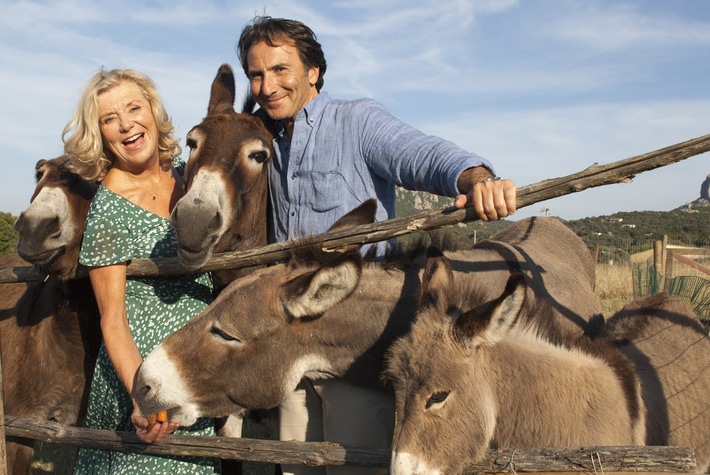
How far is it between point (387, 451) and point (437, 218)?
1.05 metres

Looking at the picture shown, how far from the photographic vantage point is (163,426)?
9.08ft

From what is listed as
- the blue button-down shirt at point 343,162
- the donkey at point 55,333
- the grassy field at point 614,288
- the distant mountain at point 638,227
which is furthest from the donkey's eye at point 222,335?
the distant mountain at point 638,227

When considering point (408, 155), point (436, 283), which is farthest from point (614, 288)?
point (436, 283)

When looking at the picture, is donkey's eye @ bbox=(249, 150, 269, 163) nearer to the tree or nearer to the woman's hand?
the woman's hand

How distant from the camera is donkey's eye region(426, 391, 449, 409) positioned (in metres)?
2.33

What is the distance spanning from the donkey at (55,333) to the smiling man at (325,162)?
1.36 metres

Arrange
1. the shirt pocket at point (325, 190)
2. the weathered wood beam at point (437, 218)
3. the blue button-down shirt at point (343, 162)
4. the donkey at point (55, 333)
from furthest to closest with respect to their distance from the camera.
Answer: the donkey at point (55, 333), the shirt pocket at point (325, 190), the blue button-down shirt at point (343, 162), the weathered wood beam at point (437, 218)

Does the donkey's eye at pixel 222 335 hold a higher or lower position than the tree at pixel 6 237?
lower

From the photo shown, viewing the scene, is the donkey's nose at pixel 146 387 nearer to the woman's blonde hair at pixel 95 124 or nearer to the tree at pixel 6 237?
the woman's blonde hair at pixel 95 124

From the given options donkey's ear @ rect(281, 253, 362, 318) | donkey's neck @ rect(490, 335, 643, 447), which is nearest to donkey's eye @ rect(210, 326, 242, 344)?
donkey's ear @ rect(281, 253, 362, 318)

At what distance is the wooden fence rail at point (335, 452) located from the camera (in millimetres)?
2188

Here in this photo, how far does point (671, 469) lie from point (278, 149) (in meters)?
2.74

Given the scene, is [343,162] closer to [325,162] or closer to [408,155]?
[325,162]

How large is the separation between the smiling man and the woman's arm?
74cm
